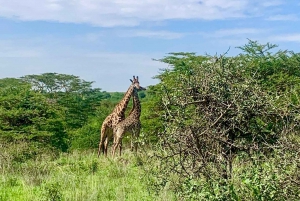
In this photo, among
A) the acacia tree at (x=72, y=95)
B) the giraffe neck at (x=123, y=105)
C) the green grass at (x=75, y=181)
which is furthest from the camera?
the acacia tree at (x=72, y=95)

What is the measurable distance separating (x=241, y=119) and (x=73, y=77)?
107 feet

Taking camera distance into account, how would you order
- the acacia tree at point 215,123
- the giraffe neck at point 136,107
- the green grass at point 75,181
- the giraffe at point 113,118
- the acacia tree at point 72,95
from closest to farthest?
the acacia tree at point 215,123, the green grass at point 75,181, the giraffe neck at point 136,107, the giraffe at point 113,118, the acacia tree at point 72,95

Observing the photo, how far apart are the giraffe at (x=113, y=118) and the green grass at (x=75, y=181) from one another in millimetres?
2112

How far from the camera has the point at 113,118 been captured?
12195 millimetres

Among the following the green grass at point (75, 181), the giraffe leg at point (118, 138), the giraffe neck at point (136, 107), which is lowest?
the green grass at point (75, 181)

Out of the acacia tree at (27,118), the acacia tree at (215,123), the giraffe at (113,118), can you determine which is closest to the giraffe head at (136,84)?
the giraffe at (113,118)

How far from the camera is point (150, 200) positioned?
234 inches

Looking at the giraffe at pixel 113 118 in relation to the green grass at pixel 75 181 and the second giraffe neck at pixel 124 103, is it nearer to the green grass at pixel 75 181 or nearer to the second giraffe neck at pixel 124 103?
the second giraffe neck at pixel 124 103

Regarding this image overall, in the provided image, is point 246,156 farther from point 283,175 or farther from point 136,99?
point 136,99

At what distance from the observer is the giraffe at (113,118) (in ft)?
39.9

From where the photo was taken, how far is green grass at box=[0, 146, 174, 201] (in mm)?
6254

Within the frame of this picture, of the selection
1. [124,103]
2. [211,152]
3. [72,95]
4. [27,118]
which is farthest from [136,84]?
[72,95]

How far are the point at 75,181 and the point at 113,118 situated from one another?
195 inches

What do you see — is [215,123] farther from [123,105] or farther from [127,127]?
[123,105]
